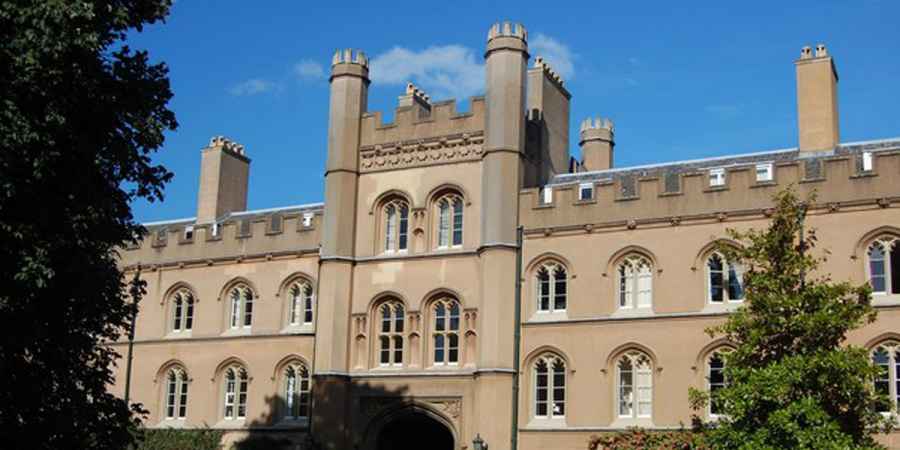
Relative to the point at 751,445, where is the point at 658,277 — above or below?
above

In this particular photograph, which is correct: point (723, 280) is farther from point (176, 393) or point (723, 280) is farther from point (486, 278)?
point (176, 393)

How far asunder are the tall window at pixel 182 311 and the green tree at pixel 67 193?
1920 cm

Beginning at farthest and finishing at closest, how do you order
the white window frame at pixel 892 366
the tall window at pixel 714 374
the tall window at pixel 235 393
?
the tall window at pixel 235 393, the tall window at pixel 714 374, the white window frame at pixel 892 366

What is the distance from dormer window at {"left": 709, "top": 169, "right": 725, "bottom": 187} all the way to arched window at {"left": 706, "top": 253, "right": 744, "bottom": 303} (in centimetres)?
201

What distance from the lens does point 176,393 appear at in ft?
135

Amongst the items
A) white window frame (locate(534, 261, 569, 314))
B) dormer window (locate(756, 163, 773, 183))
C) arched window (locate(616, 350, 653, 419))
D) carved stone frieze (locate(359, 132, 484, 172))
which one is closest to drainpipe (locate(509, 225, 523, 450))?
white window frame (locate(534, 261, 569, 314))

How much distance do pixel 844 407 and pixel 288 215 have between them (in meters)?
20.1

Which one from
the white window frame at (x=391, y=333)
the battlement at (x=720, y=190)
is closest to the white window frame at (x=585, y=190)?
the battlement at (x=720, y=190)

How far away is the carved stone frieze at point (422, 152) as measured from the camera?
36688mm

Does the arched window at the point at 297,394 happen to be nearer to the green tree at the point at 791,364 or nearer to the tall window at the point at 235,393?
the tall window at the point at 235,393

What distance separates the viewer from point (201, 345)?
40.6m

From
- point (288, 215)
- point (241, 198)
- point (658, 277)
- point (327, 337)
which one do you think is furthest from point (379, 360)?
point (241, 198)

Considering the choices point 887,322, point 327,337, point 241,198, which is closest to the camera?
point 887,322

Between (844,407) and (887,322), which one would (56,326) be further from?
(887,322)
